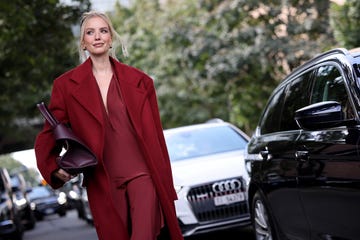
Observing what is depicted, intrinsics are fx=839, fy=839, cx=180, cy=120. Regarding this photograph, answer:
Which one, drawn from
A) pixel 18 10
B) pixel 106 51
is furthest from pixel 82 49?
pixel 18 10

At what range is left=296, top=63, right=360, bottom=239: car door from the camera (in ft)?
15.7

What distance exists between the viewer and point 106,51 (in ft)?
16.8

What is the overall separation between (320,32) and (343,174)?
20.2 meters

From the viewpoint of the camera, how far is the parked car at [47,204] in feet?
109

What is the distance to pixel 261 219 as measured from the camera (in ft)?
23.7

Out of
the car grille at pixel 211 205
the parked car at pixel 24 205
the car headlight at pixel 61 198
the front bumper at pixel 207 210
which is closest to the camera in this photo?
the front bumper at pixel 207 210

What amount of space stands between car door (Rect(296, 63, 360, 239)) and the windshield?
5.64 meters

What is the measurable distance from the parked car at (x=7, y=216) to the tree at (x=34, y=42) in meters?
3.45

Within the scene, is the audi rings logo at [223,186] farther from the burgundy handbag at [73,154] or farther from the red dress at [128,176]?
the burgundy handbag at [73,154]

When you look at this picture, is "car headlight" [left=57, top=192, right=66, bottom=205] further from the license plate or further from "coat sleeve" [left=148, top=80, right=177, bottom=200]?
"coat sleeve" [left=148, top=80, right=177, bottom=200]

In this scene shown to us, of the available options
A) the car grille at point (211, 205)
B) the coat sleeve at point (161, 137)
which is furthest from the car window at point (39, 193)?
the coat sleeve at point (161, 137)

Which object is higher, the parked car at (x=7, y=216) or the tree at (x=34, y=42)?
the tree at (x=34, y=42)

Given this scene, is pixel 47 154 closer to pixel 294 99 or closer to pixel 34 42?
pixel 294 99

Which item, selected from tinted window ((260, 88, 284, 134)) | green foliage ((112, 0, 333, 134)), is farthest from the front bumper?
green foliage ((112, 0, 333, 134))
